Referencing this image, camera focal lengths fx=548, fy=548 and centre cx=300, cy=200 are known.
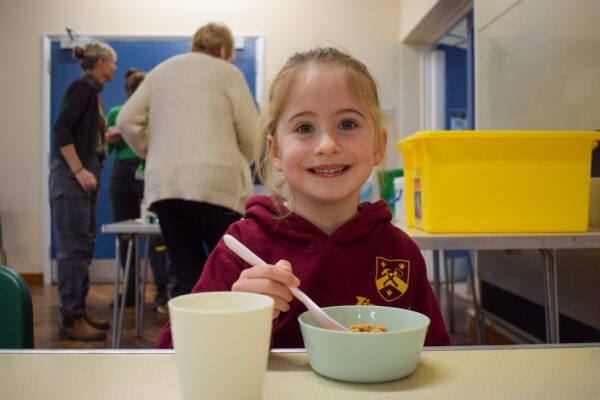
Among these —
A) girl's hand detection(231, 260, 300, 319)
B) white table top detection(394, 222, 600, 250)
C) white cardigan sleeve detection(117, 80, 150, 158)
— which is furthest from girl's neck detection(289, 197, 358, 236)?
white cardigan sleeve detection(117, 80, 150, 158)

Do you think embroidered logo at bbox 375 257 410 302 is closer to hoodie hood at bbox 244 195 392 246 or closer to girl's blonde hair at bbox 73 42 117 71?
hoodie hood at bbox 244 195 392 246

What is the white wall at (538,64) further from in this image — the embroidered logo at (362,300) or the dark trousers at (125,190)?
the dark trousers at (125,190)

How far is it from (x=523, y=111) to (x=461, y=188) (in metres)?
0.87

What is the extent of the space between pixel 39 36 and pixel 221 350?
501 centimetres

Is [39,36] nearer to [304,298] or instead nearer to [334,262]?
[334,262]

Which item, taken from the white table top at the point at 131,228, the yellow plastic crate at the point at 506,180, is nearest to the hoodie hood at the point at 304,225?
the yellow plastic crate at the point at 506,180

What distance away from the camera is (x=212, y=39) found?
210 cm

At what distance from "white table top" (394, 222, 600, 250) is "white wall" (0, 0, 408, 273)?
3364 millimetres

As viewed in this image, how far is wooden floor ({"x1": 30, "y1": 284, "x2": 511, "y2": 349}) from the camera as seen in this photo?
263 centimetres

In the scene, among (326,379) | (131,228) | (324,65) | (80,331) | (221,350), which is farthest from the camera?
(80,331)

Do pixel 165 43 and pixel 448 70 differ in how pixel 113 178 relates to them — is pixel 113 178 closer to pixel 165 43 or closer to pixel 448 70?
pixel 165 43

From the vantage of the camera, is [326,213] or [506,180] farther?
[506,180]

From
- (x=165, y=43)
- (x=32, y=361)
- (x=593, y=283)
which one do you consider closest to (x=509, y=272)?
(x=593, y=283)

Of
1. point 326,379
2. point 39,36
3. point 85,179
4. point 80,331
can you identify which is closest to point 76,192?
point 85,179
